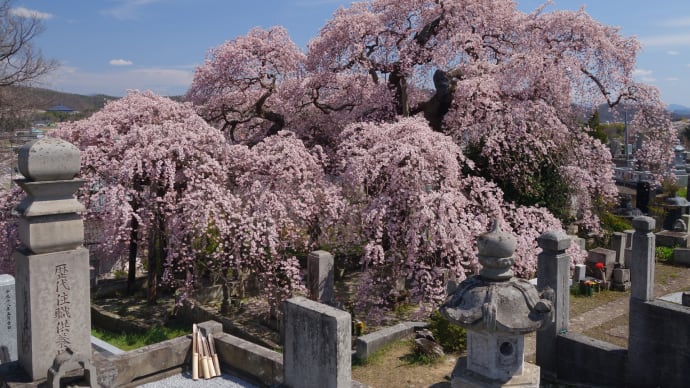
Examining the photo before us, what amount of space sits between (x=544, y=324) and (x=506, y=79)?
8900 millimetres

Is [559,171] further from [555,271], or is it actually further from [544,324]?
[544,324]

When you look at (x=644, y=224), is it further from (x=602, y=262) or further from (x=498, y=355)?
(x=602, y=262)

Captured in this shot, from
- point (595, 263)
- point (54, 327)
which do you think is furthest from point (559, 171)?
point (54, 327)

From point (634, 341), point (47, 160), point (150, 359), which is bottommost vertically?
point (150, 359)

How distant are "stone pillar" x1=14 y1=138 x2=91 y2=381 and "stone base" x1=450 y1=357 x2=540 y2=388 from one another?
13.2 ft

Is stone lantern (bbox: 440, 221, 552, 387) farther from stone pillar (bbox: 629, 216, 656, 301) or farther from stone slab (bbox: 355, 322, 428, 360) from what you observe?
stone slab (bbox: 355, 322, 428, 360)

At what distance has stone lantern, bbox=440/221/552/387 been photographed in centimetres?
551

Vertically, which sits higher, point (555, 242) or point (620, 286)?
point (555, 242)

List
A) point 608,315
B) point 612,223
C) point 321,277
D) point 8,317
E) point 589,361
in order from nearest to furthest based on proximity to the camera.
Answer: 1. point 8,317
2. point 589,361
3. point 321,277
4. point 608,315
5. point 612,223

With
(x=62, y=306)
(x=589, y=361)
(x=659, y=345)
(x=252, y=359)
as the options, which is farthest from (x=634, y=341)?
(x=62, y=306)

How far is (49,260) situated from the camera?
5395 mm

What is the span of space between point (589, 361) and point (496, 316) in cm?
391

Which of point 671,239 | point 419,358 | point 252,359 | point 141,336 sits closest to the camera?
point 252,359

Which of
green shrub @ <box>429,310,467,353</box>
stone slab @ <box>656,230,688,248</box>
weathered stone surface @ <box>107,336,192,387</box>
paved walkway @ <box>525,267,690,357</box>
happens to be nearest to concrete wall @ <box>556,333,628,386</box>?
paved walkway @ <box>525,267,690,357</box>
